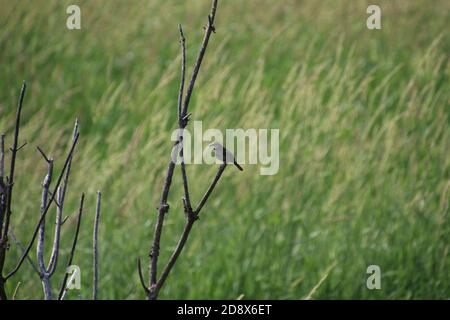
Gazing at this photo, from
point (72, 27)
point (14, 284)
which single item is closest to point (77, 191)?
point (14, 284)

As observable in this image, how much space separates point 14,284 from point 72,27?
3090 millimetres

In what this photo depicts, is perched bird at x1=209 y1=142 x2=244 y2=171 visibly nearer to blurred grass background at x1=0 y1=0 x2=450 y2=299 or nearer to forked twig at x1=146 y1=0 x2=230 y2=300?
forked twig at x1=146 y1=0 x2=230 y2=300

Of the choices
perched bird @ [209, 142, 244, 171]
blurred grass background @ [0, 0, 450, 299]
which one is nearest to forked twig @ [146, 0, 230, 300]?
perched bird @ [209, 142, 244, 171]

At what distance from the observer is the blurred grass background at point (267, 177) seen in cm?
360

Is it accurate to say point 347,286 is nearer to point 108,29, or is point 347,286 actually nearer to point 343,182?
point 343,182

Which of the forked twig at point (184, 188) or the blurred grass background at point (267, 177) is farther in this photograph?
the blurred grass background at point (267, 177)

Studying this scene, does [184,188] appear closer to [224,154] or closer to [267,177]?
[224,154]

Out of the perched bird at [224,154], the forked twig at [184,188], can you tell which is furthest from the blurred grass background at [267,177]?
the perched bird at [224,154]

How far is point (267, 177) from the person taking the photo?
4156mm

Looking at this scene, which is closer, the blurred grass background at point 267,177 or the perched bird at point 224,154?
the perched bird at point 224,154

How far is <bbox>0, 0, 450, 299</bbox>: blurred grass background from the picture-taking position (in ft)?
11.8

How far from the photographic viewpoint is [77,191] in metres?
4.11

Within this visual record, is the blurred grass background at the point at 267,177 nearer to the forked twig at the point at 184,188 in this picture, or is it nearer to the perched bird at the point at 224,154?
the forked twig at the point at 184,188

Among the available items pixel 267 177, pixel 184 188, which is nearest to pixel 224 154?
pixel 184 188
